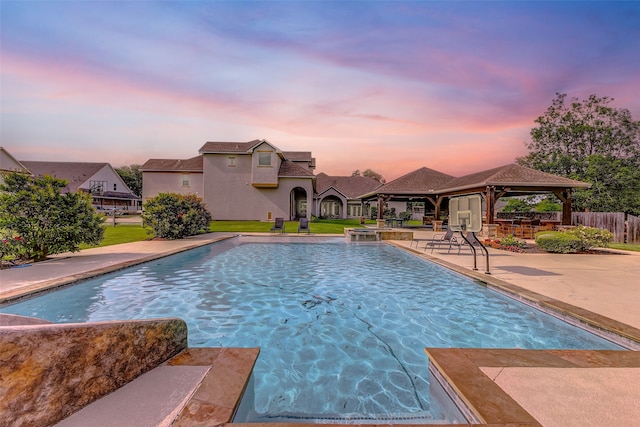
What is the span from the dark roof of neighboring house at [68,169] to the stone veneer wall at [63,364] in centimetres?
5464

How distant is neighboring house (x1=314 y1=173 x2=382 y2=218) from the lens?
123ft

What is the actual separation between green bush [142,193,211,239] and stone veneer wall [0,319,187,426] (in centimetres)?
1413

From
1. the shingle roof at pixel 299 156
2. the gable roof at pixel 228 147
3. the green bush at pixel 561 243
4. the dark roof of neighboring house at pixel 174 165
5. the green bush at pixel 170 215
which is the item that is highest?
the shingle roof at pixel 299 156

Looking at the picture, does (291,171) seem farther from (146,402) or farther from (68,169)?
(68,169)

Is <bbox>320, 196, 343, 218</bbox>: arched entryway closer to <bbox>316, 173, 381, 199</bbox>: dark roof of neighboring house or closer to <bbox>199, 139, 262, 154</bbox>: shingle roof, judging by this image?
<bbox>316, 173, 381, 199</bbox>: dark roof of neighboring house

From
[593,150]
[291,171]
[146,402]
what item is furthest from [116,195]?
[593,150]

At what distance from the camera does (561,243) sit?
40.3ft

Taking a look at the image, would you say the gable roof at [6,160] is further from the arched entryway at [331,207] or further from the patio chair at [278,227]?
the arched entryway at [331,207]

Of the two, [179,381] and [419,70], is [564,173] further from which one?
[179,381]

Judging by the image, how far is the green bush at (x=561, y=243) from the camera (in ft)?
40.1

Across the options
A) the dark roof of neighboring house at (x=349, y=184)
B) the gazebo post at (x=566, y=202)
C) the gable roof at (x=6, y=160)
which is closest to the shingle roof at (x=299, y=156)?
the dark roof of neighboring house at (x=349, y=184)

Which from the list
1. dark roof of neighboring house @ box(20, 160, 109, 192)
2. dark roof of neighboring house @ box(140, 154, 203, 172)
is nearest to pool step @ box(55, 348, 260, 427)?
dark roof of neighboring house @ box(140, 154, 203, 172)

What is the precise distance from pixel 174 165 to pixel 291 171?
1408 cm

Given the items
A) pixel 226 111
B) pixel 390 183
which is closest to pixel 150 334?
pixel 226 111
